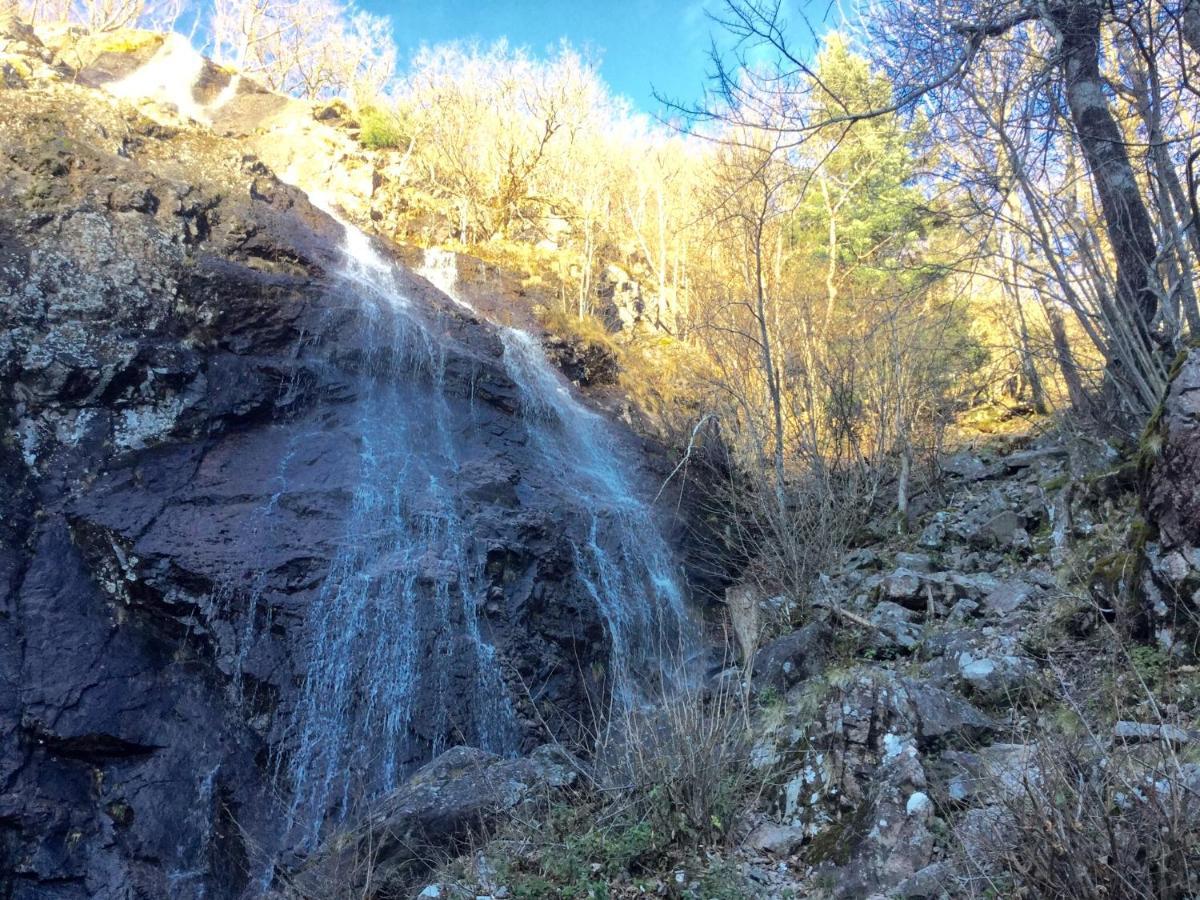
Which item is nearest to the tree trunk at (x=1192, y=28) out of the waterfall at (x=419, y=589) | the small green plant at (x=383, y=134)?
the waterfall at (x=419, y=589)

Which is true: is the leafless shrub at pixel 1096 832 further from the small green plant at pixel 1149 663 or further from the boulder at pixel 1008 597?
the boulder at pixel 1008 597

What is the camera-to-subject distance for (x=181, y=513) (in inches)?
318

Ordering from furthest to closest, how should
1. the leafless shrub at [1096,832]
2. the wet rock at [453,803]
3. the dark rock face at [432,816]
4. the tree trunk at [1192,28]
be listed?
1. the tree trunk at [1192,28]
2. the wet rock at [453,803]
3. the dark rock face at [432,816]
4. the leafless shrub at [1096,832]

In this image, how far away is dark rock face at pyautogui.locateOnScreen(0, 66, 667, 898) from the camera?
659cm

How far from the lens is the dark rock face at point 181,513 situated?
21.6ft

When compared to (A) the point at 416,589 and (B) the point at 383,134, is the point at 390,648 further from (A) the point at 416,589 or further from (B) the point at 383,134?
(B) the point at 383,134

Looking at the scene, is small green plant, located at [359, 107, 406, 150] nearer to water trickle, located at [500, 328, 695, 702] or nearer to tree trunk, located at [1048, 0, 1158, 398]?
water trickle, located at [500, 328, 695, 702]

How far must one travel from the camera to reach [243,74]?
21.7m

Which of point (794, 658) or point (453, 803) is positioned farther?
point (794, 658)

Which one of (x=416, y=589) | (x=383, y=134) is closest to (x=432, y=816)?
(x=416, y=589)

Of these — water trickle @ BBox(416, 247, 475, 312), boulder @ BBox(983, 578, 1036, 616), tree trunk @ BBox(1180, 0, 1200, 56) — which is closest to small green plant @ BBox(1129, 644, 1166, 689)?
boulder @ BBox(983, 578, 1036, 616)

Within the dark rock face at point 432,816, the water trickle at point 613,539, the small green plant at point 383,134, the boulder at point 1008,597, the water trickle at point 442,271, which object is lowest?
the dark rock face at point 432,816

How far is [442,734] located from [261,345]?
18.6 feet

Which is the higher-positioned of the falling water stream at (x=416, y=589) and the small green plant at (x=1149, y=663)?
the falling water stream at (x=416, y=589)
